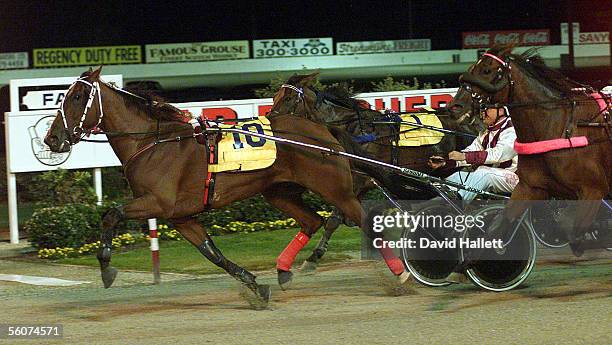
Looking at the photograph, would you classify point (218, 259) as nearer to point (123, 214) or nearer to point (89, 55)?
point (123, 214)

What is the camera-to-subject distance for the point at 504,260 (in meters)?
8.88

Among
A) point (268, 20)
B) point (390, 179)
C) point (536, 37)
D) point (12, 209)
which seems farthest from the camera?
point (268, 20)

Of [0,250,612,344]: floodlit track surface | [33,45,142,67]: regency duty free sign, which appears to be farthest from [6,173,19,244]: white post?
[33,45,142,67]: regency duty free sign

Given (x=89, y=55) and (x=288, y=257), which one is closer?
(x=288, y=257)

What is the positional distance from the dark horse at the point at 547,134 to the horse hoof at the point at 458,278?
564 mm

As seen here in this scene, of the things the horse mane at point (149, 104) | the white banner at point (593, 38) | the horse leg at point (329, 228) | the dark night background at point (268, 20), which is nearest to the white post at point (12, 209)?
the horse leg at point (329, 228)

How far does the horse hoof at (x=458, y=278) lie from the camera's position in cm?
885

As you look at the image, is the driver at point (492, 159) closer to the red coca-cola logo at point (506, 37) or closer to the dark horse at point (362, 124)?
the dark horse at point (362, 124)

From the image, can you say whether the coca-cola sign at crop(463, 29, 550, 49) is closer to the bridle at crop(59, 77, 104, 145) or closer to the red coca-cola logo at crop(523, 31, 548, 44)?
the red coca-cola logo at crop(523, 31, 548, 44)

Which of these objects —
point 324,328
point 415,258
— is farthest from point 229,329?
point 415,258

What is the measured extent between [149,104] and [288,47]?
24341 mm

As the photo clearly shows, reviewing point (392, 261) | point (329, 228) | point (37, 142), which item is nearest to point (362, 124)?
point (329, 228)

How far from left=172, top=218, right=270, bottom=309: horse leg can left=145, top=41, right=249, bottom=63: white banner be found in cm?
2423

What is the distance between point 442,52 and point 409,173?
2463cm
